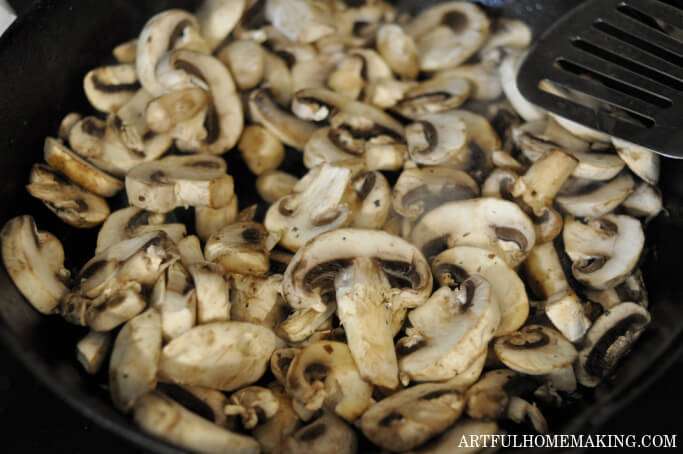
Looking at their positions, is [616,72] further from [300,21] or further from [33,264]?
[33,264]

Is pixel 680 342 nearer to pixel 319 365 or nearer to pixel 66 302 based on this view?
pixel 319 365

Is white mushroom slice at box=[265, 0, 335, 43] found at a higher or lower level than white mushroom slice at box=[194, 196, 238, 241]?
higher

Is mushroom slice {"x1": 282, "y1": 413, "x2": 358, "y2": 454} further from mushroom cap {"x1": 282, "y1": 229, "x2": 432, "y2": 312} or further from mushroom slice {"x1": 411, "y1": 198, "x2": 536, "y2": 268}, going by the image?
mushroom slice {"x1": 411, "y1": 198, "x2": 536, "y2": 268}

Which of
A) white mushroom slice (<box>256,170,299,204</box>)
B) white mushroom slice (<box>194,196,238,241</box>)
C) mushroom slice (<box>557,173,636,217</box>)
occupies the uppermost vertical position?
white mushroom slice (<box>194,196,238,241</box>)

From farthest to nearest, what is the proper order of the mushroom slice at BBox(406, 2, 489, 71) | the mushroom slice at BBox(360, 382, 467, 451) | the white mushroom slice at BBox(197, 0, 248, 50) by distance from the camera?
the mushroom slice at BBox(406, 2, 489, 71) → the white mushroom slice at BBox(197, 0, 248, 50) → the mushroom slice at BBox(360, 382, 467, 451)

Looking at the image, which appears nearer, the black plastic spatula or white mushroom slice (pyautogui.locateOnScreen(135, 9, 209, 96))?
the black plastic spatula

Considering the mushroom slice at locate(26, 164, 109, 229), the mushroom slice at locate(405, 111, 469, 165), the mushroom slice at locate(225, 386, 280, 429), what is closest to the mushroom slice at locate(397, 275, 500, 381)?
the mushroom slice at locate(225, 386, 280, 429)

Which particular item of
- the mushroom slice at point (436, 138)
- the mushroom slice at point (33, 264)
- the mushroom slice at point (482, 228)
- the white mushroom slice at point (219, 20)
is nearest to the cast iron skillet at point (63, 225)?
the mushroom slice at point (33, 264)
